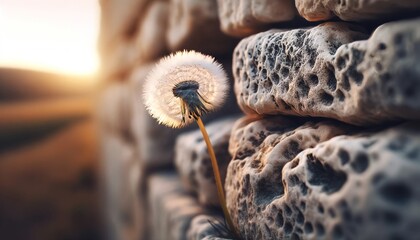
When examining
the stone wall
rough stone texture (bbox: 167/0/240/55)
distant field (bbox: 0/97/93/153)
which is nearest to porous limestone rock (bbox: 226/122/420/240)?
the stone wall

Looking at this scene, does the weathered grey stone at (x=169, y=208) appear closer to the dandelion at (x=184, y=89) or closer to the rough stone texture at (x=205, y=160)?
the rough stone texture at (x=205, y=160)

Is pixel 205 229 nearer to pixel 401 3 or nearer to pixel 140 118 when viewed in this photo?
pixel 401 3

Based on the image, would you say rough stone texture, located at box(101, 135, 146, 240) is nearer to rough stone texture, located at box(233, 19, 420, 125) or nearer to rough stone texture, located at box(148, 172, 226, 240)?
rough stone texture, located at box(148, 172, 226, 240)

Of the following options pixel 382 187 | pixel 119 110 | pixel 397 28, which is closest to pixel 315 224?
pixel 382 187

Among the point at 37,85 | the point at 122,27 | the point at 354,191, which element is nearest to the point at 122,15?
the point at 122,27

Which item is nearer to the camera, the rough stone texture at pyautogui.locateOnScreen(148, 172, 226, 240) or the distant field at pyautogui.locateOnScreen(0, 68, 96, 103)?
the rough stone texture at pyautogui.locateOnScreen(148, 172, 226, 240)

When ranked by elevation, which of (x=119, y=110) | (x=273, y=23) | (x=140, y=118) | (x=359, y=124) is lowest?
(x=119, y=110)
